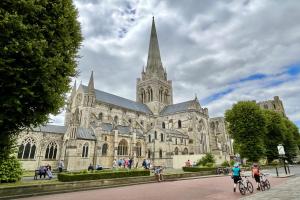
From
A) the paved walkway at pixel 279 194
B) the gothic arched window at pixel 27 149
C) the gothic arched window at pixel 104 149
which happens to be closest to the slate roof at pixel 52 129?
the gothic arched window at pixel 27 149

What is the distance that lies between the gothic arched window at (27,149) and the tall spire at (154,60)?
146ft

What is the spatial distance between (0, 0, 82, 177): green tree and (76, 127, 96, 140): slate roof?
24.3m

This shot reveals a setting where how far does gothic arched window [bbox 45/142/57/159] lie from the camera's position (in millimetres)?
36531

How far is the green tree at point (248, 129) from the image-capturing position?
37.5m

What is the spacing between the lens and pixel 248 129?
3872 cm

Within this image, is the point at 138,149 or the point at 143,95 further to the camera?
the point at 143,95

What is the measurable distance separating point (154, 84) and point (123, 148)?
3179 centimetres

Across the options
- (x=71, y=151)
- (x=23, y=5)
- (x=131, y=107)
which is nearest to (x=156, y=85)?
(x=131, y=107)

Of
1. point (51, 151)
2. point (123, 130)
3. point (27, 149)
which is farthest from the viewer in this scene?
point (123, 130)

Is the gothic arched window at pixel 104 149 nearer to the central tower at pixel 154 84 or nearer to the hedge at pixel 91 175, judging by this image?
the hedge at pixel 91 175

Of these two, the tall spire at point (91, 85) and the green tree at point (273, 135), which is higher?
the tall spire at point (91, 85)

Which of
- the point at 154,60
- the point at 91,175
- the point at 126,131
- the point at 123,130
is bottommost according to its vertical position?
the point at 91,175

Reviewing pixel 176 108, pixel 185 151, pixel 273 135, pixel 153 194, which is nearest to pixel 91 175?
pixel 153 194

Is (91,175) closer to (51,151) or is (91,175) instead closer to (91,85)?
(51,151)
